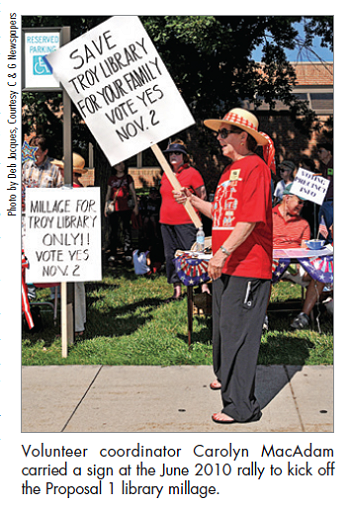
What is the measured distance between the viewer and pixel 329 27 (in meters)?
10.9

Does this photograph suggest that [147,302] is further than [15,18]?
Yes

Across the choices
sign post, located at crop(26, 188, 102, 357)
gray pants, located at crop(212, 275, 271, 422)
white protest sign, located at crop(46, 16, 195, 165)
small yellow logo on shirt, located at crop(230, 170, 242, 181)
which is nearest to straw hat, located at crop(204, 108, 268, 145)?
small yellow logo on shirt, located at crop(230, 170, 242, 181)

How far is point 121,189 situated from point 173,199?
2883 millimetres

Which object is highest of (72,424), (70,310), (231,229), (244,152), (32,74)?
(32,74)

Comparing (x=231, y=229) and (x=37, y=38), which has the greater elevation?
(x=37, y=38)

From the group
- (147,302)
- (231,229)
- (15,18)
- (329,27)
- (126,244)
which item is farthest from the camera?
(126,244)

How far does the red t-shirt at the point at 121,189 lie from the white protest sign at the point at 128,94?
16.7 feet

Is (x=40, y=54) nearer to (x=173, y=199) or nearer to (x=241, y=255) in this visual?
(x=173, y=199)

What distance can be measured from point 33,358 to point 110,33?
2.85 meters

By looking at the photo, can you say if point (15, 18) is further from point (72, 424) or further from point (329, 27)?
point (329, 27)

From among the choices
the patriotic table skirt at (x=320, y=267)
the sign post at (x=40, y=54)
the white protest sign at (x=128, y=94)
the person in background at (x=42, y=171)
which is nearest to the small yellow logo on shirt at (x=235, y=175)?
the white protest sign at (x=128, y=94)

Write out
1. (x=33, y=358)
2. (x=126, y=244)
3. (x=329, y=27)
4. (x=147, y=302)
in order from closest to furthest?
(x=33, y=358)
(x=147, y=302)
(x=329, y=27)
(x=126, y=244)

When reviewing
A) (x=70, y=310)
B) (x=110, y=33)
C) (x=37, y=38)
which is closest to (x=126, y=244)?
(x=70, y=310)

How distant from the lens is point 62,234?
17.9 ft
